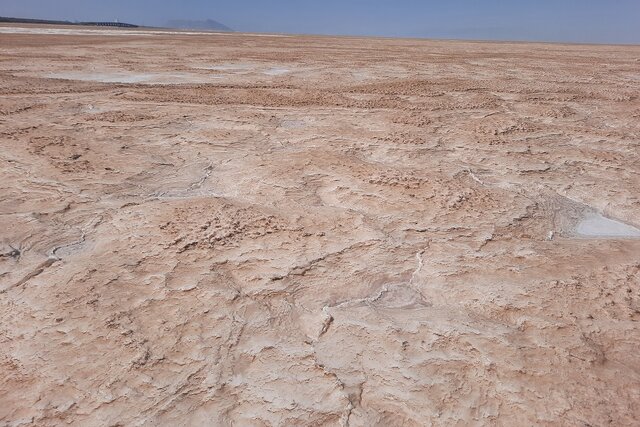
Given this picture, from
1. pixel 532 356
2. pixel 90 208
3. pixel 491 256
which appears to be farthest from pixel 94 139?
pixel 532 356

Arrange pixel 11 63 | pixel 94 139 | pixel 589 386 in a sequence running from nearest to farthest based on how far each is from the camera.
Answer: pixel 589 386
pixel 94 139
pixel 11 63

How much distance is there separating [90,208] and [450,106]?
374 cm

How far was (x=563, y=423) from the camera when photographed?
121 centimetres

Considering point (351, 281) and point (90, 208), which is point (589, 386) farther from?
point (90, 208)

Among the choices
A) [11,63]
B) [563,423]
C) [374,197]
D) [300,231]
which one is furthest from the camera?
[11,63]

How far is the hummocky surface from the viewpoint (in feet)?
4.28

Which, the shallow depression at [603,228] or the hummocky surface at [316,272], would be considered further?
the shallow depression at [603,228]

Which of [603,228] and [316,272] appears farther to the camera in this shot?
[603,228]

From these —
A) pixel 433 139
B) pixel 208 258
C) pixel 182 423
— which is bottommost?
pixel 182 423

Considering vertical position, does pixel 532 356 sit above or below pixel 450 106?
below

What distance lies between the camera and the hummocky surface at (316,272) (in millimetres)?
1305

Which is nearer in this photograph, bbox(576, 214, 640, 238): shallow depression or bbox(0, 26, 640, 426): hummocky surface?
bbox(0, 26, 640, 426): hummocky surface

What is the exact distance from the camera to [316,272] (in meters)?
1.90

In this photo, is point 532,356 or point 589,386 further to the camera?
point 532,356
